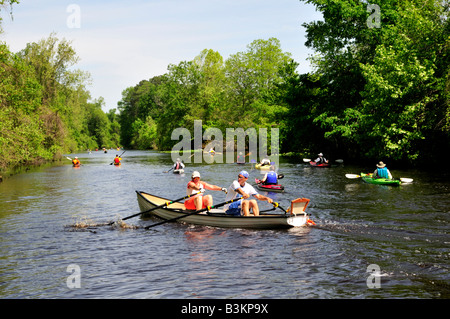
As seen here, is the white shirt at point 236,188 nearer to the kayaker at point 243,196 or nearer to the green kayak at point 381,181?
the kayaker at point 243,196

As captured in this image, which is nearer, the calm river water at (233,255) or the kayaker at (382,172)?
the calm river water at (233,255)

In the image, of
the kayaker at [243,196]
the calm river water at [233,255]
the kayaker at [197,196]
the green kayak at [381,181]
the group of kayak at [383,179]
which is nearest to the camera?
the calm river water at [233,255]

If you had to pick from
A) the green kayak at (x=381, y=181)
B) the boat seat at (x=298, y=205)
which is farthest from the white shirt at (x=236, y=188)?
the green kayak at (x=381, y=181)

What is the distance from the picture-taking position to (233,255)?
11586mm

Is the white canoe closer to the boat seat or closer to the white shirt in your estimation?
the boat seat

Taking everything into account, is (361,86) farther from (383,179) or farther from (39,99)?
(39,99)

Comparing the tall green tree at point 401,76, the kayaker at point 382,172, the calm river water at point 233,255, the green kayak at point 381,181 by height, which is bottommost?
the calm river water at point 233,255

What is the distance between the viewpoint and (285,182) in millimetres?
28844

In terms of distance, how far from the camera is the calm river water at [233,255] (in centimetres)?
908

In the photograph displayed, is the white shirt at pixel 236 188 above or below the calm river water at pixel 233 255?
above
